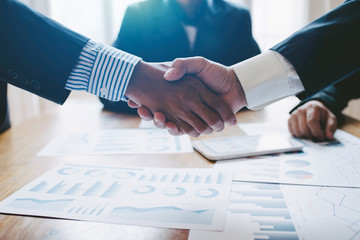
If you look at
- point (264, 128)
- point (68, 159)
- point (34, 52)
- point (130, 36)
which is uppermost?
point (34, 52)

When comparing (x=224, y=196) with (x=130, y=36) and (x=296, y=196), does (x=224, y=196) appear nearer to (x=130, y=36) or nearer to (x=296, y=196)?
(x=296, y=196)

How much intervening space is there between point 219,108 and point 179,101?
0.38 ft

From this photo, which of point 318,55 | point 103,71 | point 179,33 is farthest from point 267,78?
point 179,33

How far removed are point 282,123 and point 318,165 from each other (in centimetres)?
46

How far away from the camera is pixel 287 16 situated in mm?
3074

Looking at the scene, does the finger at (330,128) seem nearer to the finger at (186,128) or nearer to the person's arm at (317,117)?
the person's arm at (317,117)

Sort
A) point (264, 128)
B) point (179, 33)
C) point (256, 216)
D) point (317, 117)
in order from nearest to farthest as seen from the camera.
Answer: point (256, 216) → point (317, 117) → point (264, 128) → point (179, 33)

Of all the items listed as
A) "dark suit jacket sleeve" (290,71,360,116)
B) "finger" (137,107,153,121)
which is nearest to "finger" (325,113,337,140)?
"dark suit jacket sleeve" (290,71,360,116)

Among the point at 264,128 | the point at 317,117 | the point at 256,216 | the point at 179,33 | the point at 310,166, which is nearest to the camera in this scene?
the point at 256,216

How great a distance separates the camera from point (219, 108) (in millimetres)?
887

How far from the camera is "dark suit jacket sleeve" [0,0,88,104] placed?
0.79 metres

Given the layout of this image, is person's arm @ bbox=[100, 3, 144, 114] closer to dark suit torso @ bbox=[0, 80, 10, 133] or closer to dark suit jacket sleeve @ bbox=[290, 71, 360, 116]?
dark suit torso @ bbox=[0, 80, 10, 133]

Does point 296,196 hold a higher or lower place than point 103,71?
lower

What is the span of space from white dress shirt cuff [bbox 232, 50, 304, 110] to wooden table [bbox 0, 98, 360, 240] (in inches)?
7.9
